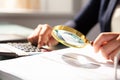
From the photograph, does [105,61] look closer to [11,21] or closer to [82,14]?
[82,14]

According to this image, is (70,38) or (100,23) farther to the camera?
(100,23)

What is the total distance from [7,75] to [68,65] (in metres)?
0.17

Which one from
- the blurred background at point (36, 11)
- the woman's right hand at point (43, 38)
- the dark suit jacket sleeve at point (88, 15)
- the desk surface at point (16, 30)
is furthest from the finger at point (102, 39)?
the blurred background at point (36, 11)

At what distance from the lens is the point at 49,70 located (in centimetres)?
68

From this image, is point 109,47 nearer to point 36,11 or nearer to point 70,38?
point 70,38

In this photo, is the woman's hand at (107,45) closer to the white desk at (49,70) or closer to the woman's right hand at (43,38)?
the white desk at (49,70)

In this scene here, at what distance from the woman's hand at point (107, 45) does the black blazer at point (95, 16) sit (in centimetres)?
57

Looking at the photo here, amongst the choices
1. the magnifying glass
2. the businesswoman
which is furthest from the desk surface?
the magnifying glass

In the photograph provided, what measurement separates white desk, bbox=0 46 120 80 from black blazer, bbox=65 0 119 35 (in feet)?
1.92

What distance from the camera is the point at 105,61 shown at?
2.61 feet

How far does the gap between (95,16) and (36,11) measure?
29.0 inches

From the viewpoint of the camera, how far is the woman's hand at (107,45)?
2.57 ft

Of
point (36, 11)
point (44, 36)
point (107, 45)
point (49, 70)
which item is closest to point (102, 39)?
point (107, 45)

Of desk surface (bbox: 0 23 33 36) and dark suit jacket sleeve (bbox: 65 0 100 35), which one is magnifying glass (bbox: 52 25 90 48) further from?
dark suit jacket sleeve (bbox: 65 0 100 35)
